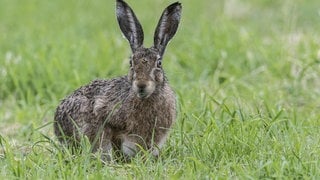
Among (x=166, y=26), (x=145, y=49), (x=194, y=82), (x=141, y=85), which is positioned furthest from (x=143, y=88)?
(x=194, y=82)

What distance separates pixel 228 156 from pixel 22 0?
21.7 feet

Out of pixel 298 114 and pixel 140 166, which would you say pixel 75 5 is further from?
pixel 140 166

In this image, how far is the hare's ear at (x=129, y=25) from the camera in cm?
571

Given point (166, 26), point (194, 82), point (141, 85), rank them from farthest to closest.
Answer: point (194, 82), point (166, 26), point (141, 85)

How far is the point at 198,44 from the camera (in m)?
8.74

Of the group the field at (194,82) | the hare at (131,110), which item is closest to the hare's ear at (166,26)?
the hare at (131,110)

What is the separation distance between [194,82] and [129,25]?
85.6 inches

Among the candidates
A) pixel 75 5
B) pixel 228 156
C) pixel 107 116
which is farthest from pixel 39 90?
pixel 75 5

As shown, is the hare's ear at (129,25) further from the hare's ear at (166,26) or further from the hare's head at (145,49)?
the hare's ear at (166,26)

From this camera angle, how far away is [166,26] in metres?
5.78

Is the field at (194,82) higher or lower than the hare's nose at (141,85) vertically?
lower

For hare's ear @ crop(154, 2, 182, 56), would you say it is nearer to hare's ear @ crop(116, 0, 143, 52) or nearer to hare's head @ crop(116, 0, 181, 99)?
hare's head @ crop(116, 0, 181, 99)

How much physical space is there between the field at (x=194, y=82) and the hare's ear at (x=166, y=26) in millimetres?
551

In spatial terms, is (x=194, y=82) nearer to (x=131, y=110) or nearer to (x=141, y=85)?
(x=131, y=110)
